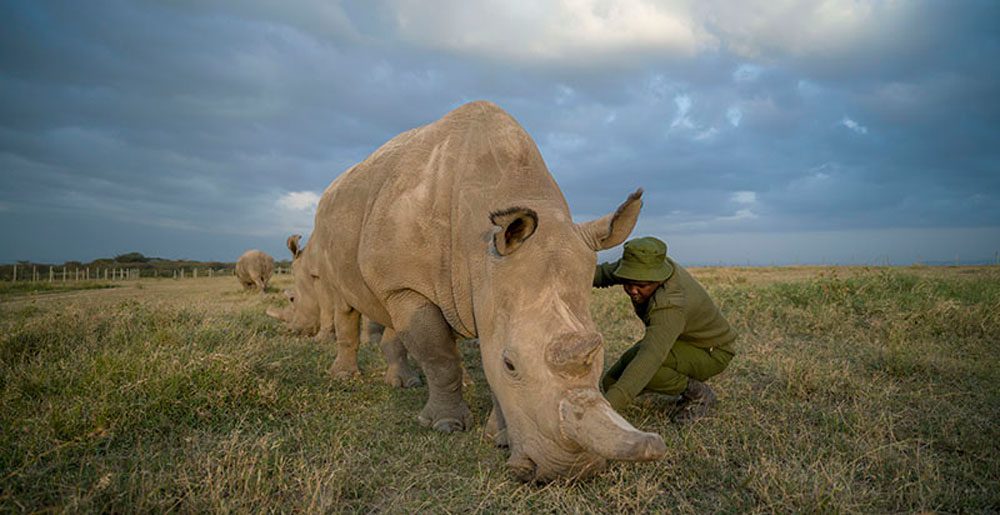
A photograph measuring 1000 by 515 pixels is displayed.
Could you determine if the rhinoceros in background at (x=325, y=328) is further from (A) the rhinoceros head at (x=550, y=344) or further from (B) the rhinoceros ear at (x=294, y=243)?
(A) the rhinoceros head at (x=550, y=344)

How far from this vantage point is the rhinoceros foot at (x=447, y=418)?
14.7 ft

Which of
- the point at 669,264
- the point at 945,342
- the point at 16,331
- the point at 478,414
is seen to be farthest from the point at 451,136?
the point at 945,342

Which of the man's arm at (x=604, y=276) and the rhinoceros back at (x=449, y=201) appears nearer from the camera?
the rhinoceros back at (x=449, y=201)

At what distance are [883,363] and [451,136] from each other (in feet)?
17.2

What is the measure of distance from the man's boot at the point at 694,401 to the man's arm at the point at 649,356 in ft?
2.42

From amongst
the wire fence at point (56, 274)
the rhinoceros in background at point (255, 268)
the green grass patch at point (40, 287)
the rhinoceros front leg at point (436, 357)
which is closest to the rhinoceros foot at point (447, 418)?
the rhinoceros front leg at point (436, 357)

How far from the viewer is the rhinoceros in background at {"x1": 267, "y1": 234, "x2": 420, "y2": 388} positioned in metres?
6.75

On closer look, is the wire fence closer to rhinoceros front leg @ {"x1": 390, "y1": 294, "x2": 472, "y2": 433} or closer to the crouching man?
rhinoceros front leg @ {"x1": 390, "y1": 294, "x2": 472, "y2": 433}

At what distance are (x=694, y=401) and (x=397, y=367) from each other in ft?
11.5

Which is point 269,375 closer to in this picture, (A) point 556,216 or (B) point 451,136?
(B) point 451,136

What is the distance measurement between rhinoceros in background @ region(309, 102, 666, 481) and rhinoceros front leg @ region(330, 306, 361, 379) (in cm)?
56

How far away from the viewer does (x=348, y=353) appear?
690cm

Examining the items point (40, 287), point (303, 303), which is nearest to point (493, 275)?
point (303, 303)

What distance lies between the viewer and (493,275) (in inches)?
141
